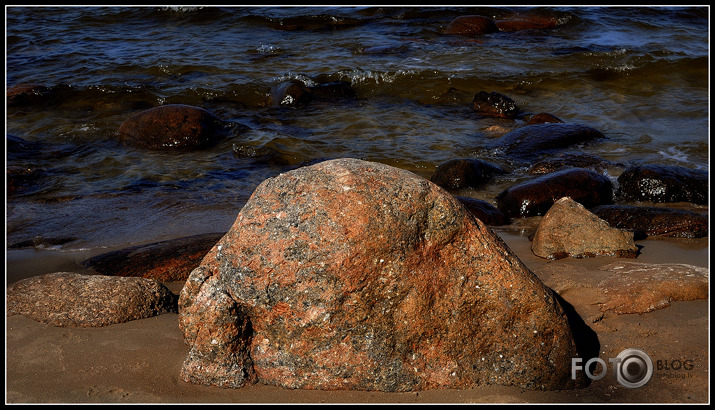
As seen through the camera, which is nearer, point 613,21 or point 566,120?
point 566,120

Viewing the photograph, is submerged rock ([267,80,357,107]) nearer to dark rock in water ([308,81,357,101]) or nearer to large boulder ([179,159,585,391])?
dark rock in water ([308,81,357,101])

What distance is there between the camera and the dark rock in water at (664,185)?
21.9 ft

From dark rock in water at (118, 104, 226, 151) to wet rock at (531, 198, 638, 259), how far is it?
212 inches

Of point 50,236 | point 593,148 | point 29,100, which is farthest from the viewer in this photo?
point 29,100

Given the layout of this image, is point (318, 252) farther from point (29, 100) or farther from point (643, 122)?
point (29, 100)

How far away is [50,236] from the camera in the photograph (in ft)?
19.4

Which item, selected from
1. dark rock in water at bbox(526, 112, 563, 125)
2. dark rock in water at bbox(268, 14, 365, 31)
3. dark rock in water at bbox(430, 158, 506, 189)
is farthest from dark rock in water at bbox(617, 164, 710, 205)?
dark rock in water at bbox(268, 14, 365, 31)

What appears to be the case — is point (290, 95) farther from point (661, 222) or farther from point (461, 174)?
point (661, 222)

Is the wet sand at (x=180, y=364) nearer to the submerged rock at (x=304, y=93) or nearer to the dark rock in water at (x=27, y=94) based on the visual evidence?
the submerged rock at (x=304, y=93)

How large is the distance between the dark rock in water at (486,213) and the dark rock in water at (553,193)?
0.75 ft

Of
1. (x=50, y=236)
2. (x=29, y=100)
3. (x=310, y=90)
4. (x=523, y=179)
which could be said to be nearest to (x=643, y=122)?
(x=523, y=179)

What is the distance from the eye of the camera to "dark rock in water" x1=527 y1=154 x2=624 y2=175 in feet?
26.0

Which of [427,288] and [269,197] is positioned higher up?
[269,197]
